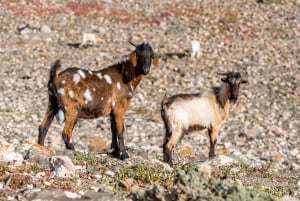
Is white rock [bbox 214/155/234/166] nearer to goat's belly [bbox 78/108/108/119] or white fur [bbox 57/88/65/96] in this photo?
goat's belly [bbox 78/108/108/119]

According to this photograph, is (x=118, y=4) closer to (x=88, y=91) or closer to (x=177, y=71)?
(x=177, y=71)

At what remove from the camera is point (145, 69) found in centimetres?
1549

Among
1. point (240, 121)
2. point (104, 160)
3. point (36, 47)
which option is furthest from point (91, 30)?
point (104, 160)

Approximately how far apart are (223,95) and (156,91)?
961 cm

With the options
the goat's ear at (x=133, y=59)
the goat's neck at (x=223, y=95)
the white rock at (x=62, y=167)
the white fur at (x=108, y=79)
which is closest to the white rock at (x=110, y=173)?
the white rock at (x=62, y=167)

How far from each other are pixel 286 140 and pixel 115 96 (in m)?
7.56

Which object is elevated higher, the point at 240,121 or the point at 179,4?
the point at 179,4

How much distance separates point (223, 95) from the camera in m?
16.8

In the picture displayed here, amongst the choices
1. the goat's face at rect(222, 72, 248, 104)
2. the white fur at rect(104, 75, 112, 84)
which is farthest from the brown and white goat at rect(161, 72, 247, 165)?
the white fur at rect(104, 75, 112, 84)

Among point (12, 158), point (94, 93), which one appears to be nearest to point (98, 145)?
point (94, 93)

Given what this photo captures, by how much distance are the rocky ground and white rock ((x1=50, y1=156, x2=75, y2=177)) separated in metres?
0.07

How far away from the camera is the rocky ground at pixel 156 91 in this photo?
1127 centimetres

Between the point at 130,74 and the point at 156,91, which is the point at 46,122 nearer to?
the point at 130,74

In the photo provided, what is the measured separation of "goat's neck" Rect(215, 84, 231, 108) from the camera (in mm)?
16703
